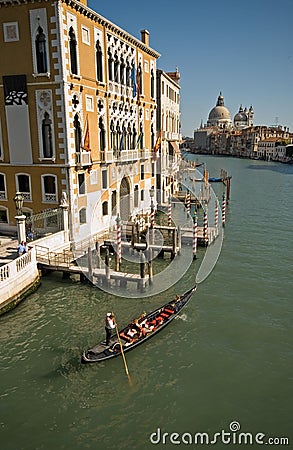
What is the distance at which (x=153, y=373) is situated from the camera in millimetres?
8125

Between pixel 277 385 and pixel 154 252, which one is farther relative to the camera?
pixel 154 252

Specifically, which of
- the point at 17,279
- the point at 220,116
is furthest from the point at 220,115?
the point at 17,279

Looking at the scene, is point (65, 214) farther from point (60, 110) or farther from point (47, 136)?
point (60, 110)

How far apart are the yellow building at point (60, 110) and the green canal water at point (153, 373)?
11.6ft

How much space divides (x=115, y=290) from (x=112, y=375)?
164 inches

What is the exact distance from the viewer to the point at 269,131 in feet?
330

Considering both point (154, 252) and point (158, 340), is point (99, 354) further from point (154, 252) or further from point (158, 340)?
point (154, 252)

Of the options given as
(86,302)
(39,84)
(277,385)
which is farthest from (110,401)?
(39,84)

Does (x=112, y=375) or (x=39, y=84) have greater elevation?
(x=39, y=84)

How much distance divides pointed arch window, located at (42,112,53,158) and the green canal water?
169 inches

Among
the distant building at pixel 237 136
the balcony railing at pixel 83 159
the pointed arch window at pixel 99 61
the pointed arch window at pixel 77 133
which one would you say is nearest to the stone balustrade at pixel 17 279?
the balcony railing at pixel 83 159

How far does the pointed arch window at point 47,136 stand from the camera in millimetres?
13567

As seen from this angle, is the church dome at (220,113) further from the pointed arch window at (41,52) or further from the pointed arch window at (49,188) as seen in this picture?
the pointed arch window at (49,188)

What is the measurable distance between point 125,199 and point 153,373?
11.4 meters
